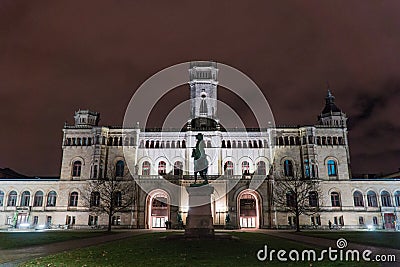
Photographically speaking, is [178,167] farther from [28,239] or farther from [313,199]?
[28,239]

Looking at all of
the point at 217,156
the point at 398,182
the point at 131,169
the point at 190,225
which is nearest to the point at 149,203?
the point at 131,169

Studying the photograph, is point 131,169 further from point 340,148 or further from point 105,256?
point 105,256

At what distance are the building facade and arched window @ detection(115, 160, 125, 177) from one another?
189mm

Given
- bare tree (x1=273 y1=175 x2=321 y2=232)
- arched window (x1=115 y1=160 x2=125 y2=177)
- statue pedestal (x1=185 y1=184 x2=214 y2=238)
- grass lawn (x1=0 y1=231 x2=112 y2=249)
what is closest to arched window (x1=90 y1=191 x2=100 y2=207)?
arched window (x1=115 y1=160 x2=125 y2=177)

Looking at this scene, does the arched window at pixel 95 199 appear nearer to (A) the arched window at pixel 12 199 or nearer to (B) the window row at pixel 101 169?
(B) the window row at pixel 101 169

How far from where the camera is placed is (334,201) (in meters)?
55.9

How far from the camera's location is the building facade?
5256 centimetres

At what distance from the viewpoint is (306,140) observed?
58.8 metres

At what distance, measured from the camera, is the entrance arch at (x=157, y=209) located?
53.7m

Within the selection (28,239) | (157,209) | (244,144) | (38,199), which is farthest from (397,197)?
(38,199)

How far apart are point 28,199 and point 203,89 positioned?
40.0 metres

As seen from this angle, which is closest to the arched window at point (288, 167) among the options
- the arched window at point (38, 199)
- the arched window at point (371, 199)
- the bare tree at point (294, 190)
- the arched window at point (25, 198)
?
the bare tree at point (294, 190)

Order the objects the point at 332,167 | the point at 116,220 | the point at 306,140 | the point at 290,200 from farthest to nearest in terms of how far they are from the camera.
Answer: the point at 306,140
the point at 332,167
the point at 116,220
the point at 290,200

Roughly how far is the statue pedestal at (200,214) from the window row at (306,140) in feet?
129
